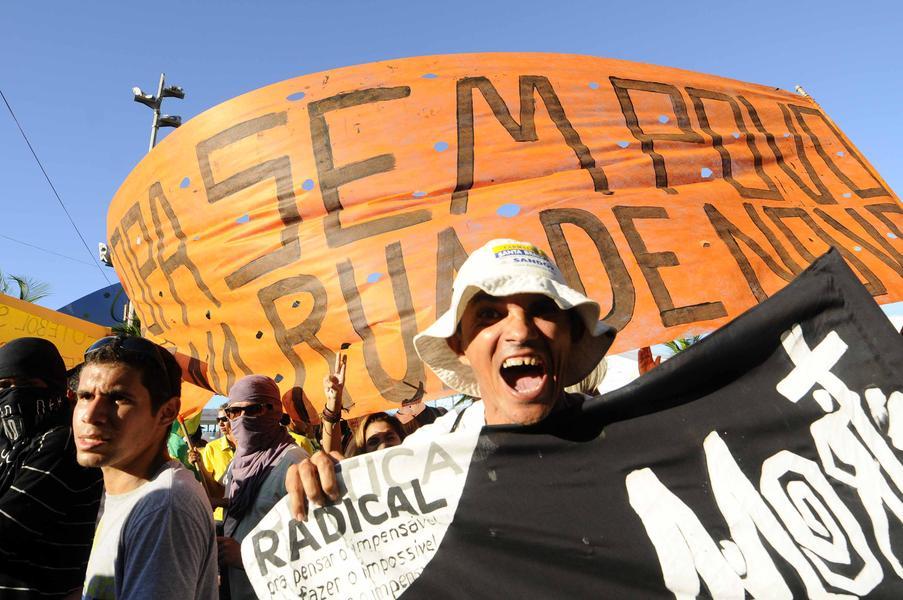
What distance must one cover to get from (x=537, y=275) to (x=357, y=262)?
1750 millimetres

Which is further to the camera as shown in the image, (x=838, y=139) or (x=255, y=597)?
(x=838, y=139)

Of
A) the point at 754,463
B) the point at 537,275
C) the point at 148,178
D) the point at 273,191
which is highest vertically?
the point at 148,178

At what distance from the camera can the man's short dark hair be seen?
1511mm

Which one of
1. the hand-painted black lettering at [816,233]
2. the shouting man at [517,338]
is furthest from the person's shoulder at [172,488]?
the hand-painted black lettering at [816,233]

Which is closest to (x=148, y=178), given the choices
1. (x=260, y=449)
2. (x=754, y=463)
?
(x=260, y=449)

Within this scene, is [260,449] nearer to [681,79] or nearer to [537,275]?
[537,275]

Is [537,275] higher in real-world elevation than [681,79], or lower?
lower

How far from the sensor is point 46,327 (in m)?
5.86

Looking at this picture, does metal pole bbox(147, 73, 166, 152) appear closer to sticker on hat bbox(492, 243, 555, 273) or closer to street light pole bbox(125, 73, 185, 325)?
street light pole bbox(125, 73, 185, 325)

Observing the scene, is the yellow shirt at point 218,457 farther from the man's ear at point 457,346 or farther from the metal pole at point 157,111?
the metal pole at point 157,111

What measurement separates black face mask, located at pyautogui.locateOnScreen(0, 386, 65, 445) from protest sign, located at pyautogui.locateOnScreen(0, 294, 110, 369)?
3.86 m

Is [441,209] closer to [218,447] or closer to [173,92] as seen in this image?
[218,447]

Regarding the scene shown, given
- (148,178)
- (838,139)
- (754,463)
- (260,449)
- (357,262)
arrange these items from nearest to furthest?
(754,463), (260,449), (357,262), (148,178), (838,139)

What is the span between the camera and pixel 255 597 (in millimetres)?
1408
